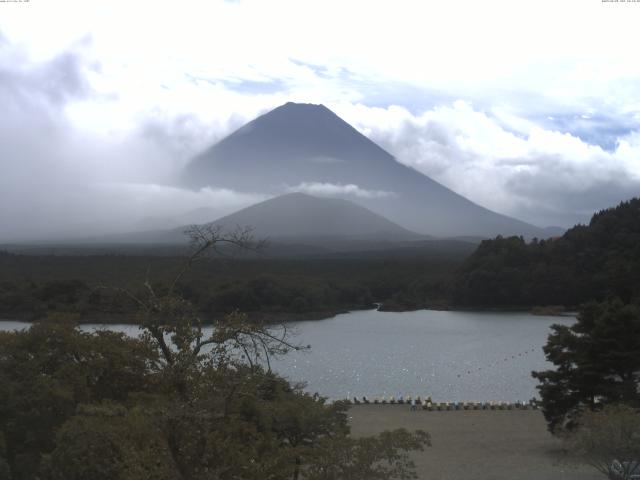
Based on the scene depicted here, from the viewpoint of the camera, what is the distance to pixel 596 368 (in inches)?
384

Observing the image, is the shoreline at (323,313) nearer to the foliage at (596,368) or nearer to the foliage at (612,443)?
the foliage at (596,368)

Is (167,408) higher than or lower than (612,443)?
higher

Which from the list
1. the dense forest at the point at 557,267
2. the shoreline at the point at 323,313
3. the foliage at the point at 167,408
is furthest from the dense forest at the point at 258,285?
the foliage at the point at 167,408

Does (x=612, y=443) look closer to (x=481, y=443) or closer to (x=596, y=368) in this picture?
(x=596, y=368)

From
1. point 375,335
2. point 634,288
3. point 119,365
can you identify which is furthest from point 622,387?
point 634,288

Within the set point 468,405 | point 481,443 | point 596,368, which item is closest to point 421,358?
point 468,405

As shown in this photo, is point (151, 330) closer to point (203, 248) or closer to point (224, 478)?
point (203, 248)

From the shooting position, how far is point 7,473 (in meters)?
5.57

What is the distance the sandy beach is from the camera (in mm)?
8914

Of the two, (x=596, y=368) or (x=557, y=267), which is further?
(x=557, y=267)

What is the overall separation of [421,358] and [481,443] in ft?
33.1

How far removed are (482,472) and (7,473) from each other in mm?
5943

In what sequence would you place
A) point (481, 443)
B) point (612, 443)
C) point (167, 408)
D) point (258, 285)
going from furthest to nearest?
point (258, 285) < point (481, 443) < point (612, 443) < point (167, 408)

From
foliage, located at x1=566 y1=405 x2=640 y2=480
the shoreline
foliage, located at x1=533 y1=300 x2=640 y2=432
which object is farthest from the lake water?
foliage, located at x1=566 y1=405 x2=640 y2=480
